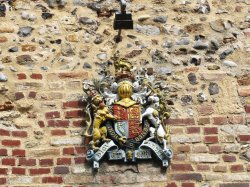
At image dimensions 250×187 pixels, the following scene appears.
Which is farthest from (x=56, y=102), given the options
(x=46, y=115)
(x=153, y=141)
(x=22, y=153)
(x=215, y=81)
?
(x=215, y=81)

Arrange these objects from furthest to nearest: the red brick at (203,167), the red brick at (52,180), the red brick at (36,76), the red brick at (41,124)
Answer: the red brick at (36,76)
the red brick at (41,124)
the red brick at (203,167)
the red brick at (52,180)

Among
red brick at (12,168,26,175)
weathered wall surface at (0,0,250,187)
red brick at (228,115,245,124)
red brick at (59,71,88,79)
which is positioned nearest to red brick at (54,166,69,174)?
weathered wall surface at (0,0,250,187)

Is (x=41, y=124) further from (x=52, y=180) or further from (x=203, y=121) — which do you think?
(x=203, y=121)

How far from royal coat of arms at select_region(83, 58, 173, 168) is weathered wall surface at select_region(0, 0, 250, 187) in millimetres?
101

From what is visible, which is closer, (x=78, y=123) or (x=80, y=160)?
(x=80, y=160)

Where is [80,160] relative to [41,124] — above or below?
below

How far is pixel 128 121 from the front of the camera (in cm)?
511

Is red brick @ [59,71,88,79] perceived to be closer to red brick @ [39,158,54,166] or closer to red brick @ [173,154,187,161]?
red brick @ [39,158,54,166]

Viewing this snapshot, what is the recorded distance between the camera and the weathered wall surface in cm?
509

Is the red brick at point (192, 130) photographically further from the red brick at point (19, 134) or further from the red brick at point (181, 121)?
the red brick at point (19, 134)

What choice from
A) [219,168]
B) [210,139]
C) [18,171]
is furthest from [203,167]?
[18,171]

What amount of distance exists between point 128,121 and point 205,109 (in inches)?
27.5

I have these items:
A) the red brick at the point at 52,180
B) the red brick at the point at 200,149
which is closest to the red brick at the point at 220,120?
→ the red brick at the point at 200,149

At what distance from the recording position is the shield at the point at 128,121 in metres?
5.09
